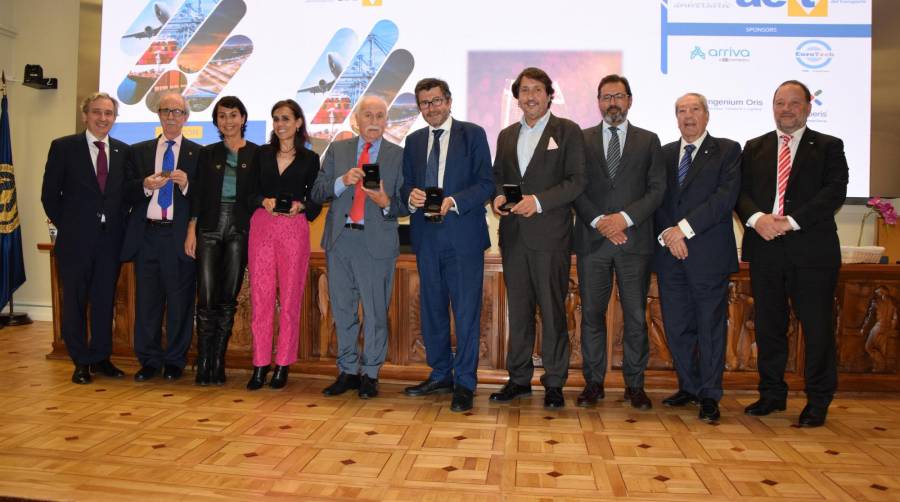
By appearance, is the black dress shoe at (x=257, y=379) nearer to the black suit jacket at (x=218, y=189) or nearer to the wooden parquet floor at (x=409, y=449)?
the wooden parquet floor at (x=409, y=449)

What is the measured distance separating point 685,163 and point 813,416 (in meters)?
1.31

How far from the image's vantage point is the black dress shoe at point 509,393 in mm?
3295

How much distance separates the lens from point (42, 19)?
5.85 meters

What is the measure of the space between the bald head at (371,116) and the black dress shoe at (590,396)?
5.49ft

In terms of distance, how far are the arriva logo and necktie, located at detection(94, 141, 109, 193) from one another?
14.5 feet

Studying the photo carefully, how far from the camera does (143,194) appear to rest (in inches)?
143

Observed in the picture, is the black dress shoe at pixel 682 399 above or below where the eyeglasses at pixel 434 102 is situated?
below

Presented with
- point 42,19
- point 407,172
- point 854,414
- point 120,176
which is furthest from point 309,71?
point 854,414

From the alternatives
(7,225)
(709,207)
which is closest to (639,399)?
(709,207)

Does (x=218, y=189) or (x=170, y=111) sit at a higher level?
(x=170, y=111)

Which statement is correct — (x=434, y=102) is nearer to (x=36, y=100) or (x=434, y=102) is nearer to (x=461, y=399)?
(x=461, y=399)

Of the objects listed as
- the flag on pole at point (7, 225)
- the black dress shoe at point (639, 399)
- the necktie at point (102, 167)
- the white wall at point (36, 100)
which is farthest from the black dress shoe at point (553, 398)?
the white wall at point (36, 100)

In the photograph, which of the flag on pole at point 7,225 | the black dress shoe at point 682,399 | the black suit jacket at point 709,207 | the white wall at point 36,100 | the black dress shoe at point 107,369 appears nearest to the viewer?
the black suit jacket at point 709,207

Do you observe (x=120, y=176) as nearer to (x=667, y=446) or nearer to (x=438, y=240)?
(x=438, y=240)
